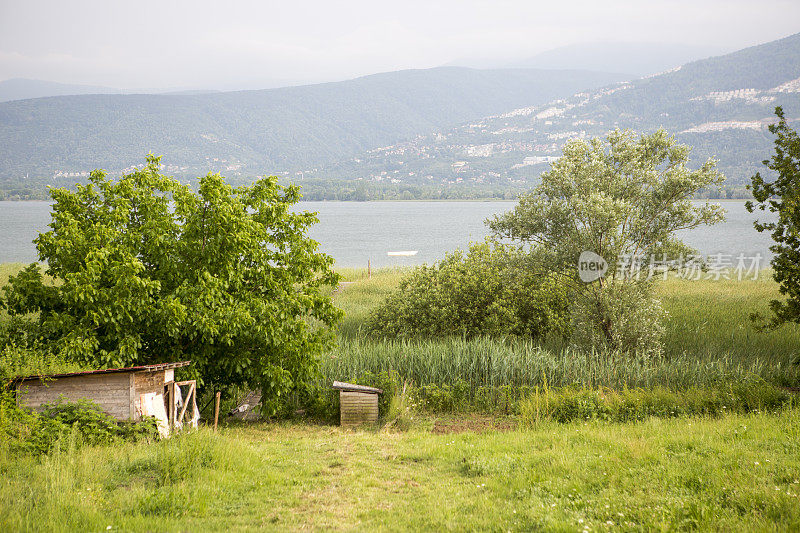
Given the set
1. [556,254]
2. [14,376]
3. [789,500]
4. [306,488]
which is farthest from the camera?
[556,254]

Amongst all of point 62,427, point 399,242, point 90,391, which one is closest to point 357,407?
point 90,391

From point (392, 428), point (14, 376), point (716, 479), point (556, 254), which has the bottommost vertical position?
point (392, 428)

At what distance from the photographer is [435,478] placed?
8.62 metres

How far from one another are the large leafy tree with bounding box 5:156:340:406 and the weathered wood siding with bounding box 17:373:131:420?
80 centimetres

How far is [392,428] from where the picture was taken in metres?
12.5

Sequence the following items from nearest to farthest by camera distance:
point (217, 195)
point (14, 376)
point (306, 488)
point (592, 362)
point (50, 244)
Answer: point (306, 488), point (14, 376), point (50, 244), point (217, 195), point (592, 362)

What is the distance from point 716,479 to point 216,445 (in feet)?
22.2

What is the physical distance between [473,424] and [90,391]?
749cm

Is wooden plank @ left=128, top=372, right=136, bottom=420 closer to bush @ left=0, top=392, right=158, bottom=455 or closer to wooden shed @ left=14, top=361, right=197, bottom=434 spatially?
wooden shed @ left=14, top=361, right=197, bottom=434

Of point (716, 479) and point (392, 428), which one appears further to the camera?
point (392, 428)

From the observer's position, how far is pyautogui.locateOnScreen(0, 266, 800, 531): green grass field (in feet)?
21.0

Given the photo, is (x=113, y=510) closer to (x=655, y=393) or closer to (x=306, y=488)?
(x=306, y=488)

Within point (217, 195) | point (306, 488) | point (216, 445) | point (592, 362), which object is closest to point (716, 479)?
point (306, 488)

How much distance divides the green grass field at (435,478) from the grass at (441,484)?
0.07 ft
